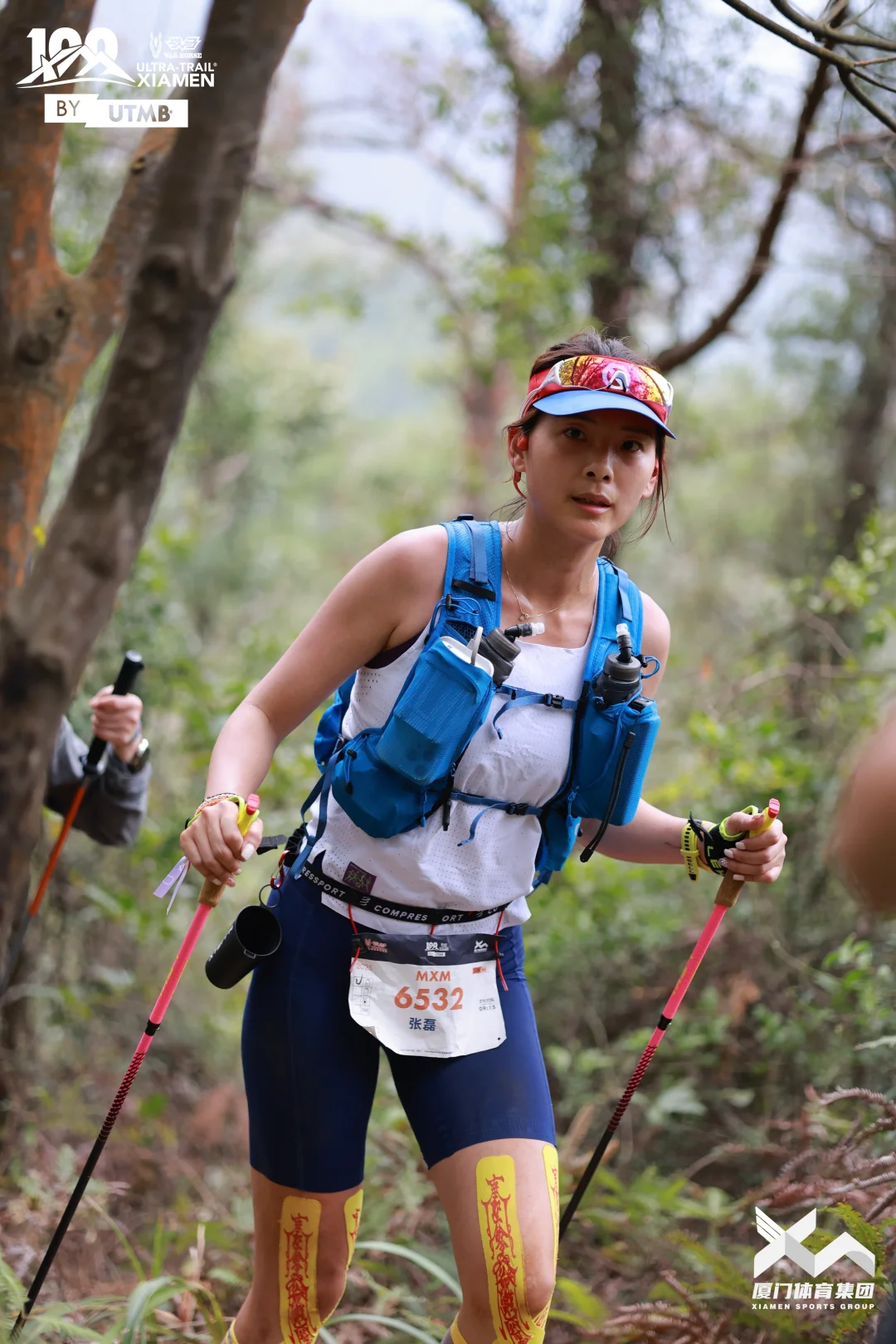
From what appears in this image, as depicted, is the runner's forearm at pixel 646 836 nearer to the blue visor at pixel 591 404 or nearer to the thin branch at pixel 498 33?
the blue visor at pixel 591 404

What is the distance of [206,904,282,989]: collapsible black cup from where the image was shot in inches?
93.9

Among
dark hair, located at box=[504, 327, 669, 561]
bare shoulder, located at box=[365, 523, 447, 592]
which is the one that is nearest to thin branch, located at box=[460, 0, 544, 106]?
dark hair, located at box=[504, 327, 669, 561]

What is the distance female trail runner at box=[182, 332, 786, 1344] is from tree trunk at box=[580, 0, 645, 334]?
417 centimetres

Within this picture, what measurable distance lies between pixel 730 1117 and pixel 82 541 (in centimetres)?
333

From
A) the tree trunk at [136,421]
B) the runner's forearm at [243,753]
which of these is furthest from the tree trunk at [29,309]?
the runner's forearm at [243,753]

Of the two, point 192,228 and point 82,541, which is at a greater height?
point 192,228

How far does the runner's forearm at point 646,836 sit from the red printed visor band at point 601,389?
90 centimetres

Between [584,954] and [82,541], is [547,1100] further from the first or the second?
[584,954]

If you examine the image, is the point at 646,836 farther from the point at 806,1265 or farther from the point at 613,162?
the point at 613,162

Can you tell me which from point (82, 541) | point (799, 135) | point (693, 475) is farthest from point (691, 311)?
point (693, 475)

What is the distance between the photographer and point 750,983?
4.68 metres

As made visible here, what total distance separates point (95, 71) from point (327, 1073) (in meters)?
3.31

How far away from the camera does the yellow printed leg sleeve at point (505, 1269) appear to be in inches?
84.0

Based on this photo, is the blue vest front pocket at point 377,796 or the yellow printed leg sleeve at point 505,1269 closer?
the yellow printed leg sleeve at point 505,1269
